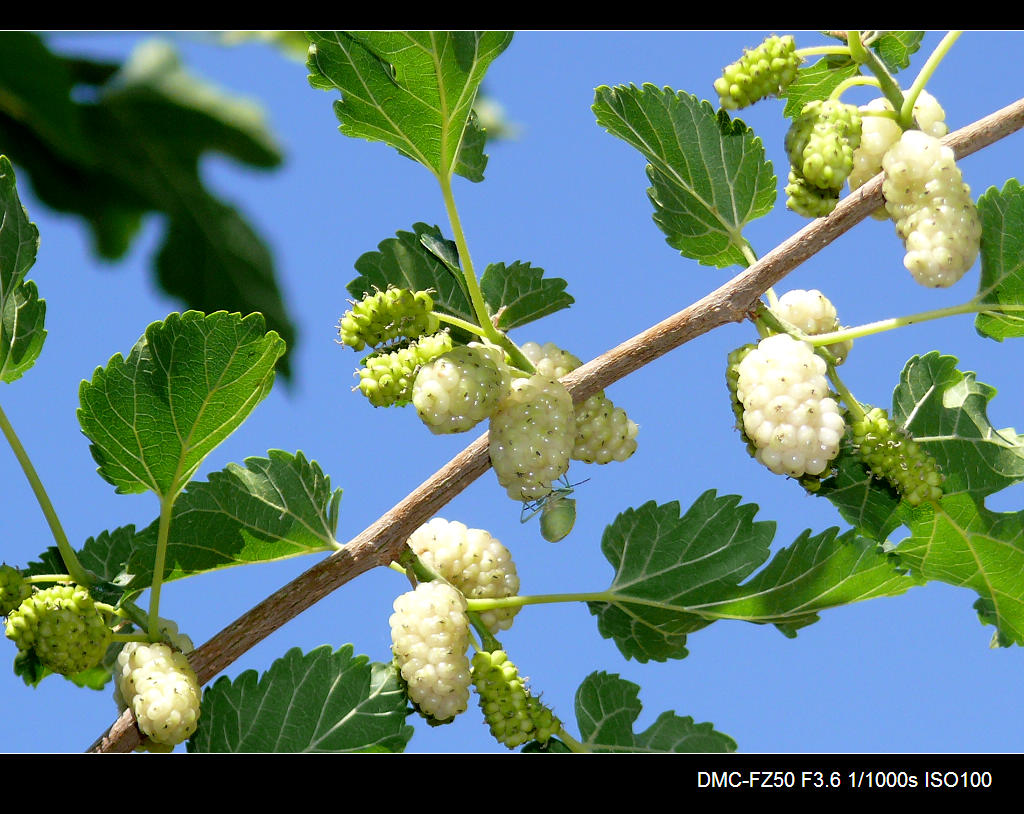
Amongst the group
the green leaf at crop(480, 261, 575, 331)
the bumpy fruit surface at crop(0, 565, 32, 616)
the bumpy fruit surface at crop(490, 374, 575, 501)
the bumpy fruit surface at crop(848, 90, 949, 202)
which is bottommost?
the bumpy fruit surface at crop(0, 565, 32, 616)

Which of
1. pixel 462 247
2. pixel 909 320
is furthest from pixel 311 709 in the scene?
pixel 909 320

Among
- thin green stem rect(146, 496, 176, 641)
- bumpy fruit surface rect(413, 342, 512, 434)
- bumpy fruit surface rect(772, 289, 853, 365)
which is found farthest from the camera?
bumpy fruit surface rect(772, 289, 853, 365)

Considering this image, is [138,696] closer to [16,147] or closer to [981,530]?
[16,147]

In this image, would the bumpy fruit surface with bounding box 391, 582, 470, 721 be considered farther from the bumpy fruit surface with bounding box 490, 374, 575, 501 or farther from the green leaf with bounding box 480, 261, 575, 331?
the green leaf with bounding box 480, 261, 575, 331

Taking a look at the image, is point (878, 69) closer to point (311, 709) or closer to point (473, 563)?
point (473, 563)

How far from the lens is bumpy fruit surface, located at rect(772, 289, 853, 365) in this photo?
1.26m

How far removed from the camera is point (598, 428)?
1.20m

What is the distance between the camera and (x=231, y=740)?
1.17 meters

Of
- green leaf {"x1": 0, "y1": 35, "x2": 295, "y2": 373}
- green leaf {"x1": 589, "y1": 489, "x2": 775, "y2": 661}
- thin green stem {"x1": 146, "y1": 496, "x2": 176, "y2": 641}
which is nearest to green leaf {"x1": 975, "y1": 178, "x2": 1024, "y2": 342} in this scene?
green leaf {"x1": 589, "y1": 489, "x2": 775, "y2": 661}

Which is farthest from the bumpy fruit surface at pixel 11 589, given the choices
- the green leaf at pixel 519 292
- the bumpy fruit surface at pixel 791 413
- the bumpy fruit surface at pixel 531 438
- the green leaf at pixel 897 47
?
the green leaf at pixel 897 47

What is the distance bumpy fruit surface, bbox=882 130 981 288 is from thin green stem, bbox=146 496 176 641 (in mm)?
813

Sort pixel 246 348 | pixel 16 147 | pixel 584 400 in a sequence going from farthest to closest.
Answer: pixel 16 147, pixel 584 400, pixel 246 348
